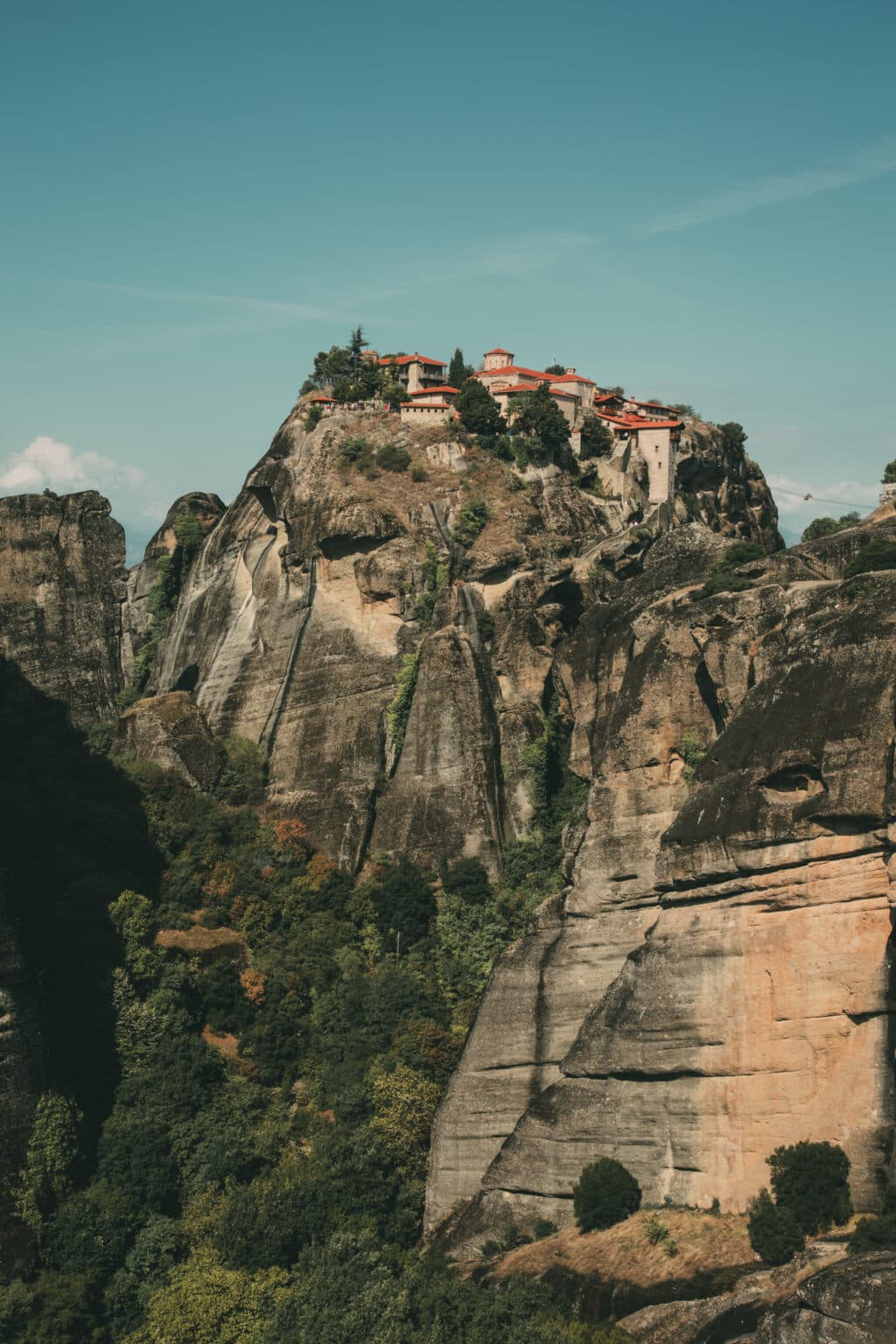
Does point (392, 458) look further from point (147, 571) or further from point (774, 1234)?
point (774, 1234)

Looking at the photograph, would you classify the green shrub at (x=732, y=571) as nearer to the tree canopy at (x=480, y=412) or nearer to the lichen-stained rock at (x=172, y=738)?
the tree canopy at (x=480, y=412)

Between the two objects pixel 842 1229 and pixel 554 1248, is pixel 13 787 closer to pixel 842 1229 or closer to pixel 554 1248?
pixel 554 1248

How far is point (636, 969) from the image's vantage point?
57.1m

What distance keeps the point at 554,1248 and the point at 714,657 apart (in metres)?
17.6

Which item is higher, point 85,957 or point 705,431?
point 705,431

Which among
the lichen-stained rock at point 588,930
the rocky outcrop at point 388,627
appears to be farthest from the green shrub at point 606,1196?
the rocky outcrop at point 388,627

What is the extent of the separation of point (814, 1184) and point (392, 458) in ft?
142

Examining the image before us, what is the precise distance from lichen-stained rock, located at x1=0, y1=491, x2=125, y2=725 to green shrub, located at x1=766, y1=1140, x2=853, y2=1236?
46.7m

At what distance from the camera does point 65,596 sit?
93.6m

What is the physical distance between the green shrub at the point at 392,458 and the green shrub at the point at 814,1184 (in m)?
41.3

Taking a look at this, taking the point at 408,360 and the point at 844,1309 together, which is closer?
the point at 844,1309

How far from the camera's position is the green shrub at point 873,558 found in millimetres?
65688

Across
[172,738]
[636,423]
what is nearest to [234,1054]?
[172,738]

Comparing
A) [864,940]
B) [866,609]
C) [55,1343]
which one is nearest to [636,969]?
[864,940]
